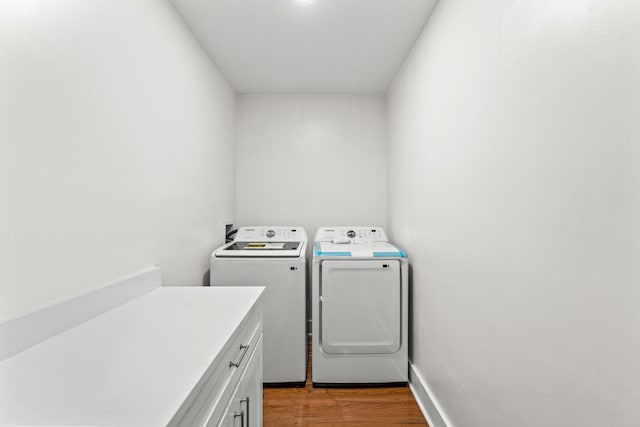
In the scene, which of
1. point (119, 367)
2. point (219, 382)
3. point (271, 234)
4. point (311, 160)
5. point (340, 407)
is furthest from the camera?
point (311, 160)

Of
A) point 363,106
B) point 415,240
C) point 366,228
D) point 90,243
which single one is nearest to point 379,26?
point 363,106

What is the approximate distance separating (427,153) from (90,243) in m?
1.78

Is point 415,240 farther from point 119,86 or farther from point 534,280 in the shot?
point 119,86

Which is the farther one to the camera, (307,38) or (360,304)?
(360,304)

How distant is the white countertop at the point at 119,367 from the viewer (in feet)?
2.02

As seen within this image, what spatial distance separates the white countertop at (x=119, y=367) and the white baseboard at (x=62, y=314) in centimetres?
2

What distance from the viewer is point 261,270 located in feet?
7.56

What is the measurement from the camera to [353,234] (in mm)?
2967

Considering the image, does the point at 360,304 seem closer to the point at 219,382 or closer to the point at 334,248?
the point at 334,248

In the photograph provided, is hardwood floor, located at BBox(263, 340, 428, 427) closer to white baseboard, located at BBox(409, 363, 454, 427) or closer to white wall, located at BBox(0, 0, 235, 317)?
white baseboard, located at BBox(409, 363, 454, 427)

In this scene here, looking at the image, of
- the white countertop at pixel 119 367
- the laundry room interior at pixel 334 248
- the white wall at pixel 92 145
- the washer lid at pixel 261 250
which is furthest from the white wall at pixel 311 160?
the white countertop at pixel 119 367

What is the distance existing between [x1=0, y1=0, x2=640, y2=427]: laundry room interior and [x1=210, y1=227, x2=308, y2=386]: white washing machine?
7 centimetres

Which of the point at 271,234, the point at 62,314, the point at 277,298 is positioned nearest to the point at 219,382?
the point at 62,314

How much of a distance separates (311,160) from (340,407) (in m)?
2.11
